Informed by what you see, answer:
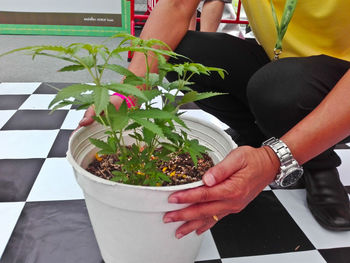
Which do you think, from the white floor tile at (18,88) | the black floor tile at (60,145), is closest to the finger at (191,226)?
the black floor tile at (60,145)

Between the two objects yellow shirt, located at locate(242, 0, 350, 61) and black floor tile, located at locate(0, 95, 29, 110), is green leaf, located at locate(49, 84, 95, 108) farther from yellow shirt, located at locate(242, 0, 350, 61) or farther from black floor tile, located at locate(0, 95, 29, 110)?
black floor tile, located at locate(0, 95, 29, 110)

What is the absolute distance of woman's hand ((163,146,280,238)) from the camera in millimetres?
451

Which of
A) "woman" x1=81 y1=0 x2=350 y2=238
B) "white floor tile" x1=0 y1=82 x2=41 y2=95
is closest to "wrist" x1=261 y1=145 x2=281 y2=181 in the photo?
"woman" x1=81 y1=0 x2=350 y2=238

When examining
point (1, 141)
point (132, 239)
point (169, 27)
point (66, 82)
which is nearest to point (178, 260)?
point (132, 239)

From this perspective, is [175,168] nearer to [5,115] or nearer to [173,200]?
[173,200]

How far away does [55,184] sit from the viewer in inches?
34.3

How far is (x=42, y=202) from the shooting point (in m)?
0.80

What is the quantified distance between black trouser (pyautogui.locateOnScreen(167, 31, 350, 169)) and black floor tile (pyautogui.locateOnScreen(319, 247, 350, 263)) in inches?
9.2

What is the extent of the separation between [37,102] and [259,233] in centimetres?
112

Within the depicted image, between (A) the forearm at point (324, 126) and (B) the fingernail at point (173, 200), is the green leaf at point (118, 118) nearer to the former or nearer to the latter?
(B) the fingernail at point (173, 200)

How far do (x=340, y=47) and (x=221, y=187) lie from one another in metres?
0.54

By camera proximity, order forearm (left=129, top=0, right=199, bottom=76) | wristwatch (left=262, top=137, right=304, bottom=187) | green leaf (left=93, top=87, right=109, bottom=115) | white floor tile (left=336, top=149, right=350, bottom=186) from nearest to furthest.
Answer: green leaf (left=93, top=87, right=109, bottom=115), wristwatch (left=262, top=137, right=304, bottom=187), forearm (left=129, top=0, right=199, bottom=76), white floor tile (left=336, top=149, right=350, bottom=186)

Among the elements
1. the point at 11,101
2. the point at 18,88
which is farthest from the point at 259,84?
the point at 18,88

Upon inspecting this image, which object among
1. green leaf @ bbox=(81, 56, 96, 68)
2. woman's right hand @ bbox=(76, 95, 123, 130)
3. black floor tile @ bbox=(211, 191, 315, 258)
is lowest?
black floor tile @ bbox=(211, 191, 315, 258)
